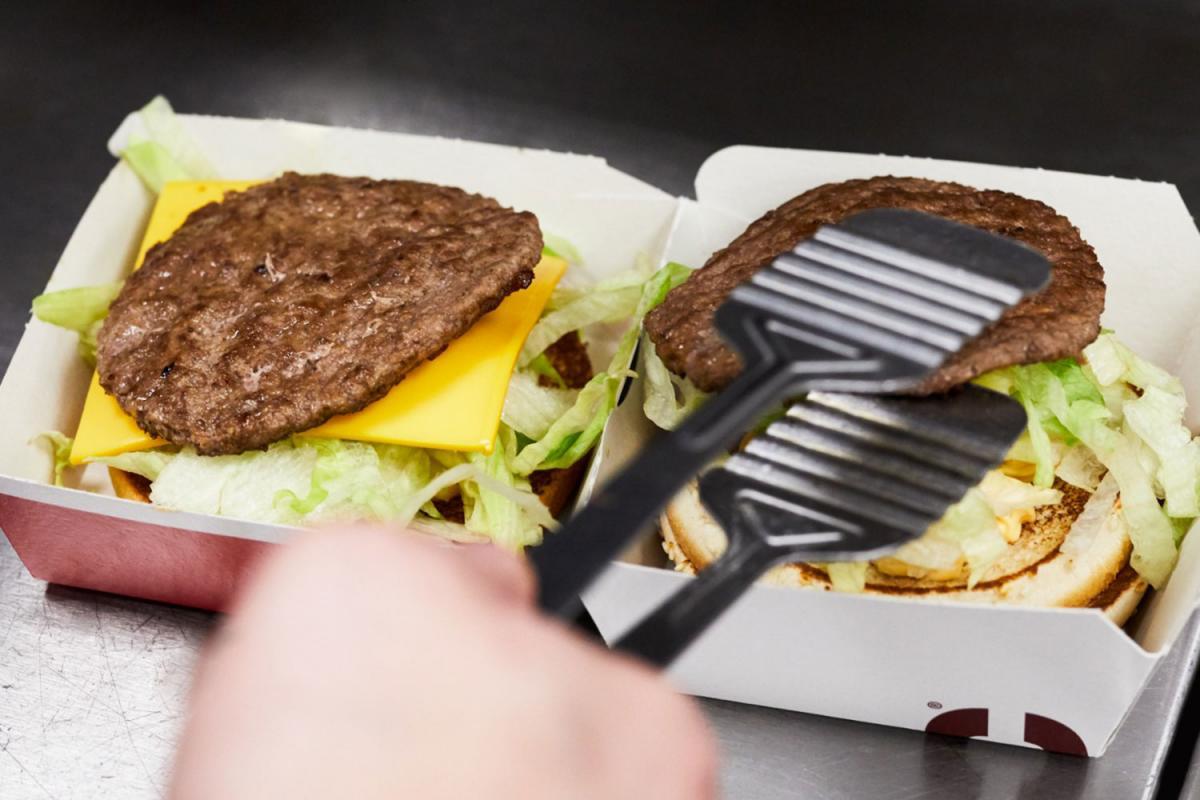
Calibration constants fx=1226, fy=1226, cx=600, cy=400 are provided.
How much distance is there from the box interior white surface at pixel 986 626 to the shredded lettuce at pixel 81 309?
107cm

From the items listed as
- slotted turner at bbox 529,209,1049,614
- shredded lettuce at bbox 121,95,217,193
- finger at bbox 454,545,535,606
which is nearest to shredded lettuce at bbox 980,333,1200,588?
slotted turner at bbox 529,209,1049,614

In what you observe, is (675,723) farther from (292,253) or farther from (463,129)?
(463,129)

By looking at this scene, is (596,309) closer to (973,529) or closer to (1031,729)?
(973,529)

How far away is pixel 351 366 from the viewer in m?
1.98

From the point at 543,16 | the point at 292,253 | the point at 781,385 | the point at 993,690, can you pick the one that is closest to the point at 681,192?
the point at 543,16

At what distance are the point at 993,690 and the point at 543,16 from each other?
8.05 ft

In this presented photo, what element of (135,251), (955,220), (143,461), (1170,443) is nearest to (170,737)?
(143,461)

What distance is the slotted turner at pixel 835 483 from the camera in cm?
116

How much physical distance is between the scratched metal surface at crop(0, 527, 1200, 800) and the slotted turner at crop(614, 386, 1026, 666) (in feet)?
1.97

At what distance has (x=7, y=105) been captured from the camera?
342 centimetres

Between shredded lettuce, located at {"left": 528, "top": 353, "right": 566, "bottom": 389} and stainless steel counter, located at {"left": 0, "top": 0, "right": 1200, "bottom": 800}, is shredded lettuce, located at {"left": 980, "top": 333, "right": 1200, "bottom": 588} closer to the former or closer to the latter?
shredded lettuce, located at {"left": 528, "top": 353, "right": 566, "bottom": 389}

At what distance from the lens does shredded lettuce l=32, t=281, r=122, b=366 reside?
7.64 ft

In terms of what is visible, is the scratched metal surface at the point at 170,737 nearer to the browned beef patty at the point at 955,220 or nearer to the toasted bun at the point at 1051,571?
the toasted bun at the point at 1051,571

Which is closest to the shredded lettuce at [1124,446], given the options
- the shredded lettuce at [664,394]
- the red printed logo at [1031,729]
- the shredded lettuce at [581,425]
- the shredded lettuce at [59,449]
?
the red printed logo at [1031,729]
